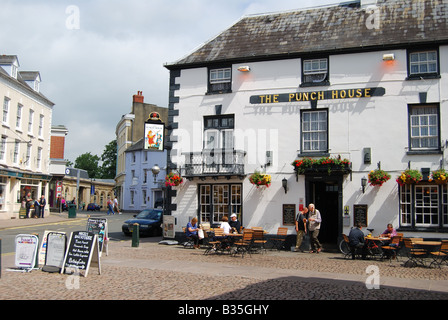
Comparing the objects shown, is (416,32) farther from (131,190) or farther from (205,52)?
(131,190)

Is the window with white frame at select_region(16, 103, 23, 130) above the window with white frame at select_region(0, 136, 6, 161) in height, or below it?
above

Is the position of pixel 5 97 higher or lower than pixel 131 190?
higher

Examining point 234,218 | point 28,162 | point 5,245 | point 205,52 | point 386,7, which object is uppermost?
point 386,7

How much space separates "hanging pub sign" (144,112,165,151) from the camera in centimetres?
1981

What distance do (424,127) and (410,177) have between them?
2163 millimetres

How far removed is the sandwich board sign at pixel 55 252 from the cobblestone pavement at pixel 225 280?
0.98 feet

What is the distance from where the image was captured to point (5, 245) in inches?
685

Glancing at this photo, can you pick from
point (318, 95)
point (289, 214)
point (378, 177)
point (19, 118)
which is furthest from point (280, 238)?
point (19, 118)

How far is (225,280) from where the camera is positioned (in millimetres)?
10469

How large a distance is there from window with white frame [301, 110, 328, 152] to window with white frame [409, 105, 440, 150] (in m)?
3.18

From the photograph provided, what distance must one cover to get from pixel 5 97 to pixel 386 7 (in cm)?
2510

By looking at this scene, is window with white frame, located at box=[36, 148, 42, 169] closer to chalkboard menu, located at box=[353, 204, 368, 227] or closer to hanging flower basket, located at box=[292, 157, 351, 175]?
hanging flower basket, located at box=[292, 157, 351, 175]

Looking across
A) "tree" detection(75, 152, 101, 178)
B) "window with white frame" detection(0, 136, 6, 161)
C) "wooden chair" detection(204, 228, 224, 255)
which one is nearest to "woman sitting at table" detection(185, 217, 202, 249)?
"wooden chair" detection(204, 228, 224, 255)
